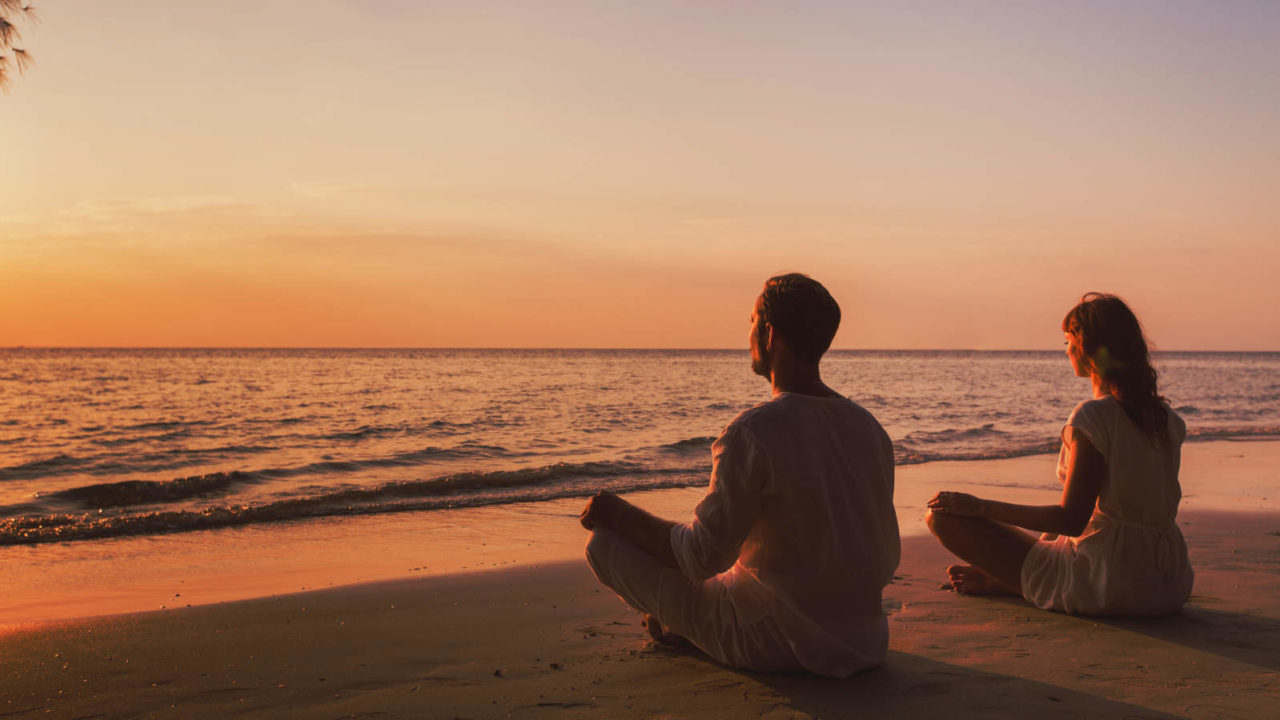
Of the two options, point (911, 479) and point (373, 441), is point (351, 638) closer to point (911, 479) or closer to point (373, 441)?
point (911, 479)

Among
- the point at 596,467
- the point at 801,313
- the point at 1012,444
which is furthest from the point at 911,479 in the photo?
the point at 801,313

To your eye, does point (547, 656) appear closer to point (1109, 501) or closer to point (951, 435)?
point (1109, 501)

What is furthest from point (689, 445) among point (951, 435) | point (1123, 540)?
point (1123, 540)

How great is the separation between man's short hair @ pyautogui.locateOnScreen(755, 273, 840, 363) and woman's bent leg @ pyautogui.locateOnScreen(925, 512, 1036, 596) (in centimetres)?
197

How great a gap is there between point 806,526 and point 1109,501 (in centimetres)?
197

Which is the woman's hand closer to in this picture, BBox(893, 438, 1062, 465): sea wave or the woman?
the woman

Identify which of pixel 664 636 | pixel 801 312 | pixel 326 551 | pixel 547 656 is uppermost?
pixel 801 312

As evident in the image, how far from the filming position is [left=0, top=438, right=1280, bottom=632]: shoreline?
567 centimetres

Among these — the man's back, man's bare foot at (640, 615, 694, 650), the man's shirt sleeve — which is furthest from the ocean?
the man's shirt sleeve

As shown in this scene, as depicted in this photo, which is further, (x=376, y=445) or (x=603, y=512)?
(x=376, y=445)

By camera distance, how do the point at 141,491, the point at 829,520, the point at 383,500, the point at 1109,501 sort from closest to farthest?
the point at 829,520 < the point at 1109,501 < the point at 383,500 < the point at 141,491

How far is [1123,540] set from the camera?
3990 millimetres

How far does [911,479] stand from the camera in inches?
454

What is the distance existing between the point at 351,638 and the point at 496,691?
4.27 feet
